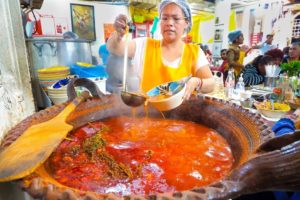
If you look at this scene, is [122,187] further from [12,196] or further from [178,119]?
[178,119]

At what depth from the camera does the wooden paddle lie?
0.70 m

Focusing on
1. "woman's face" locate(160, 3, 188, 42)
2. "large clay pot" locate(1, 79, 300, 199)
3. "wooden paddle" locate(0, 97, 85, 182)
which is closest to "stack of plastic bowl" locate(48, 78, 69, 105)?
"large clay pot" locate(1, 79, 300, 199)

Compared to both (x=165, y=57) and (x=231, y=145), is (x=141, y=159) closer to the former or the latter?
(x=231, y=145)

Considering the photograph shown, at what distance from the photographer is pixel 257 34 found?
586 cm

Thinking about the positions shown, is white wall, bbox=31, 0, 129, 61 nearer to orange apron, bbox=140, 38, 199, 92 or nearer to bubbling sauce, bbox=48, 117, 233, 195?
orange apron, bbox=140, 38, 199, 92

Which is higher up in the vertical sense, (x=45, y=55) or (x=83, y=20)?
(x=83, y=20)

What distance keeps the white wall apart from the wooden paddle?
5350 mm

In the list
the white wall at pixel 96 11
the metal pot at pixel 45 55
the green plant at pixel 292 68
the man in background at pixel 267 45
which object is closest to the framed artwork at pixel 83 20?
the white wall at pixel 96 11

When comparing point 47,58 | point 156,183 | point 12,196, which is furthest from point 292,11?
point 12,196

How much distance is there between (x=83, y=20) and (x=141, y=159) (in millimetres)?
5922

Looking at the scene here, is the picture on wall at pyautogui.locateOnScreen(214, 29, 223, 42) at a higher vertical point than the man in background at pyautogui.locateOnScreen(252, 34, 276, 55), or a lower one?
higher

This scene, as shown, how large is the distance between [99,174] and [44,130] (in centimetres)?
34

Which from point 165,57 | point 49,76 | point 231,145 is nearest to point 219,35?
point 165,57

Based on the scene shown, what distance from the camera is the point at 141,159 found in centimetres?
109
